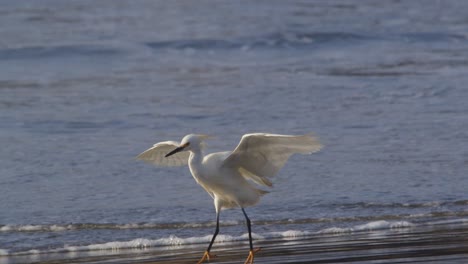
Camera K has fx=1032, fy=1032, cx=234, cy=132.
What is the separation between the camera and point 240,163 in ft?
24.6

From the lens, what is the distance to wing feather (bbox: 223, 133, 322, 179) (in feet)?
23.1

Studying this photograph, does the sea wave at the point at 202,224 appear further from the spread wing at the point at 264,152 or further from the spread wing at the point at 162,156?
the spread wing at the point at 264,152

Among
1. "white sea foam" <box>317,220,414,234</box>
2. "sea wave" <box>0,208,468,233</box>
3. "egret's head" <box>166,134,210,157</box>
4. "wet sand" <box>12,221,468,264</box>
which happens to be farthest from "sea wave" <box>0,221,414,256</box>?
"egret's head" <box>166,134,210,157</box>

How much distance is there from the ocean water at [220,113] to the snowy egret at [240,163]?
0.48 meters

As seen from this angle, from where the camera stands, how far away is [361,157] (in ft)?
35.9

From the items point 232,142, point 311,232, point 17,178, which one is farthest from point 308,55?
point 311,232

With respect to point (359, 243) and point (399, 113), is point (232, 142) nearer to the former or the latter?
point (399, 113)

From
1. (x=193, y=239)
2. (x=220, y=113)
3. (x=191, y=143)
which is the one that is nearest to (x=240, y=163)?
(x=191, y=143)

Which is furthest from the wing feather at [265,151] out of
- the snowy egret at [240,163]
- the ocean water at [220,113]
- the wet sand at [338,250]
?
the ocean water at [220,113]

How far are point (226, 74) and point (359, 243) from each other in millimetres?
10431

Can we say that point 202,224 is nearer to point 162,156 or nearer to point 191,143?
point 162,156

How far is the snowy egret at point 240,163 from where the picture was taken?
281 inches

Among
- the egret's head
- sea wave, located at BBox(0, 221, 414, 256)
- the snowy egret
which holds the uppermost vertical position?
the egret's head

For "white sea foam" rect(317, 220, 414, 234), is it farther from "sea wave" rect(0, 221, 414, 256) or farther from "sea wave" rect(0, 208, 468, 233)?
"sea wave" rect(0, 208, 468, 233)
